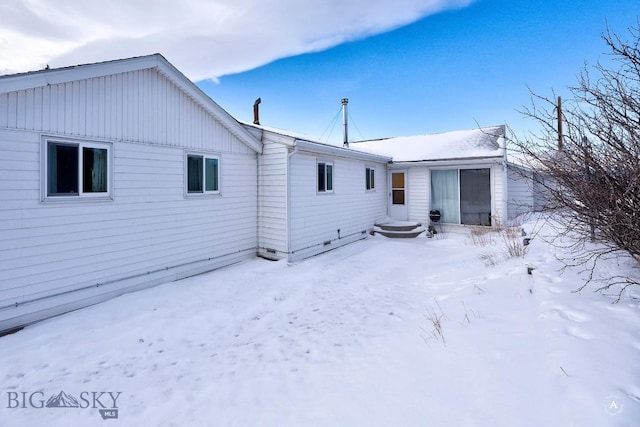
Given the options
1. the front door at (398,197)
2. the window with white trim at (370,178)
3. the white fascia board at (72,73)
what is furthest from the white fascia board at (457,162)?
the white fascia board at (72,73)

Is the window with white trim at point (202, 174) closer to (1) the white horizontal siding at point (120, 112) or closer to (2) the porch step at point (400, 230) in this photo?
(1) the white horizontal siding at point (120, 112)

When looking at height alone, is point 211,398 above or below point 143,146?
below

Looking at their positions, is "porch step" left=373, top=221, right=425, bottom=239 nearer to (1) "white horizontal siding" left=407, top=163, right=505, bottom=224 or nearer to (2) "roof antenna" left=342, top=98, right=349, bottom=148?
(1) "white horizontal siding" left=407, top=163, right=505, bottom=224

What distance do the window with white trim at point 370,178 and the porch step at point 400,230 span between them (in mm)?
1733

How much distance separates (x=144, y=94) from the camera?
648 centimetres

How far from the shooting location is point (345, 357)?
386cm

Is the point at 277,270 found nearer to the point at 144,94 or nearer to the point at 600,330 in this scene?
the point at 144,94

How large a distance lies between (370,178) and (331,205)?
140 inches

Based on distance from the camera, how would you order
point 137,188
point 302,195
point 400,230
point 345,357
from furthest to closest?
point 400,230 < point 302,195 < point 137,188 < point 345,357

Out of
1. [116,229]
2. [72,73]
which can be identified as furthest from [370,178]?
[72,73]

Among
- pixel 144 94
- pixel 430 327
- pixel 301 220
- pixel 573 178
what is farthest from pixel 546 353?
pixel 144 94

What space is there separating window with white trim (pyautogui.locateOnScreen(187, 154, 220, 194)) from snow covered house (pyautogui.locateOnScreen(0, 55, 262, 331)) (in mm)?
27

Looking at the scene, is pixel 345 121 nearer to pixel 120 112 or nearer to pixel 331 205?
pixel 331 205

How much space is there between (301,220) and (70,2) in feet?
23.7
